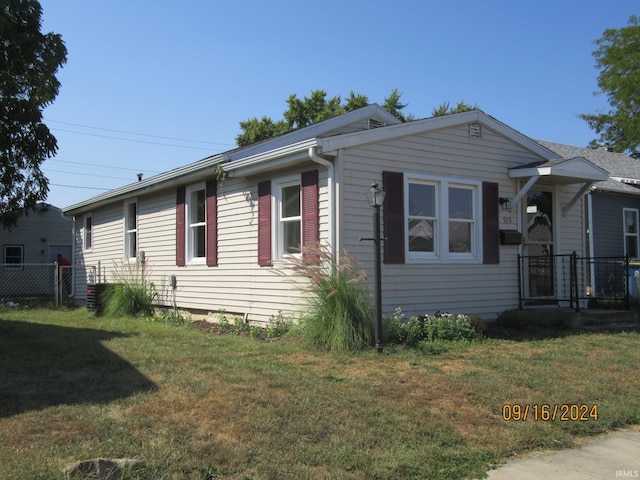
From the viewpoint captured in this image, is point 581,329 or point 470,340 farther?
point 581,329

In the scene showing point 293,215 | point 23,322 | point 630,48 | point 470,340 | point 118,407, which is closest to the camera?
point 118,407


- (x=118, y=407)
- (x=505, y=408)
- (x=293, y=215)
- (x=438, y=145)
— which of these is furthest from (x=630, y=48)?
(x=118, y=407)

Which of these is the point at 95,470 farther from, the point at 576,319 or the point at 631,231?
the point at 631,231

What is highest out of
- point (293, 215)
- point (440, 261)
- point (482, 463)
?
point (293, 215)

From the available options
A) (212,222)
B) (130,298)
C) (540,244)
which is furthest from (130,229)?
(540,244)

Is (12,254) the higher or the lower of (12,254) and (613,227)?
the lower

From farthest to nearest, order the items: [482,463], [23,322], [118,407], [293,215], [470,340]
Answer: [23,322] → [293,215] → [470,340] → [118,407] → [482,463]

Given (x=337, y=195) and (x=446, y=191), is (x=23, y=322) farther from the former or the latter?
(x=446, y=191)

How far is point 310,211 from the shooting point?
874 centimetres

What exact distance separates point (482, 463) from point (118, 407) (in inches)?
117

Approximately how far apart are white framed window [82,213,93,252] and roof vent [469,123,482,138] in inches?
469

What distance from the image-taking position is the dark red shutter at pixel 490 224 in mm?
9977

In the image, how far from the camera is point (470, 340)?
8305mm
